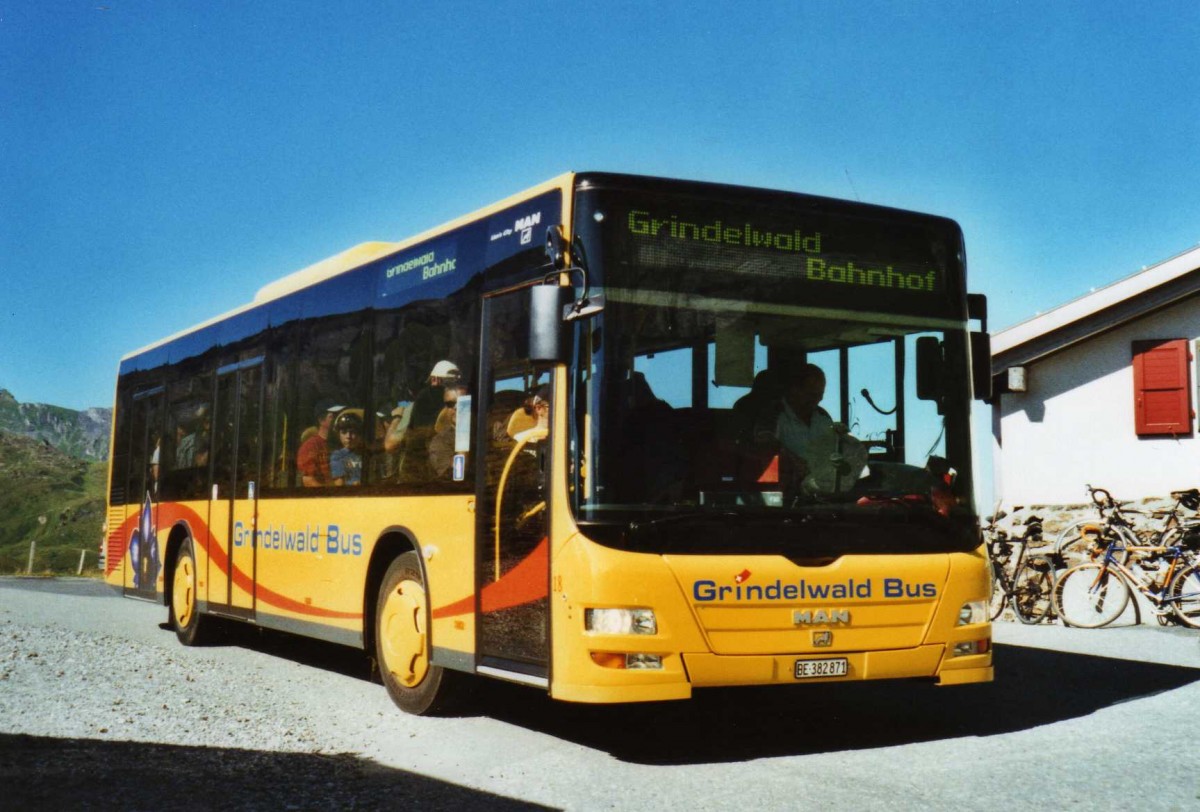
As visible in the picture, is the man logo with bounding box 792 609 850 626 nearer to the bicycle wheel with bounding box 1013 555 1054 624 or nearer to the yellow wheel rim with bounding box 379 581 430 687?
the yellow wheel rim with bounding box 379 581 430 687

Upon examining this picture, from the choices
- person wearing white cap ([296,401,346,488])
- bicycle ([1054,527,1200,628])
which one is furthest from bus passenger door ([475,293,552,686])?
bicycle ([1054,527,1200,628])

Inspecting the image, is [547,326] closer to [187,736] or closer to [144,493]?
[187,736]

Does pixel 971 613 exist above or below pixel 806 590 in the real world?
below

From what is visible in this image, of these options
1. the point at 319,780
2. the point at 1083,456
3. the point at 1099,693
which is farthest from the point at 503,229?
Answer: the point at 1083,456

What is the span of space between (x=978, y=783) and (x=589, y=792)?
1.85m

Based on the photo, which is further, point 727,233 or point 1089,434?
point 1089,434

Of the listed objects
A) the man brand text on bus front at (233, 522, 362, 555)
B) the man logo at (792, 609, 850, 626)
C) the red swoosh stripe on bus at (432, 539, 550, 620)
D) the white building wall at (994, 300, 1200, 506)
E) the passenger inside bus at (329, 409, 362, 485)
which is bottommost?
the man logo at (792, 609, 850, 626)

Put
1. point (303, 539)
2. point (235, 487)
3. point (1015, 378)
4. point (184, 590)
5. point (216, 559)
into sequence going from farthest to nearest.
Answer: point (1015, 378)
point (184, 590)
point (216, 559)
point (235, 487)
point (303, 539)

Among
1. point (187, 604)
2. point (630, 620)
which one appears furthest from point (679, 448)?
point (187, 604)

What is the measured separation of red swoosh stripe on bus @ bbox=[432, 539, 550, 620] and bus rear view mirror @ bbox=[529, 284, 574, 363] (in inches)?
40.5

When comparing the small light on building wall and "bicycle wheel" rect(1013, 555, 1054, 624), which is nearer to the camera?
"bicycle wheel" rect(1013, 555, 1054, 624)

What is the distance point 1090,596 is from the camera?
1490 cm

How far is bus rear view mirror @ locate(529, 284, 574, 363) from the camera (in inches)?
284

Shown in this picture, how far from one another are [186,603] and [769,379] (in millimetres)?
8686
